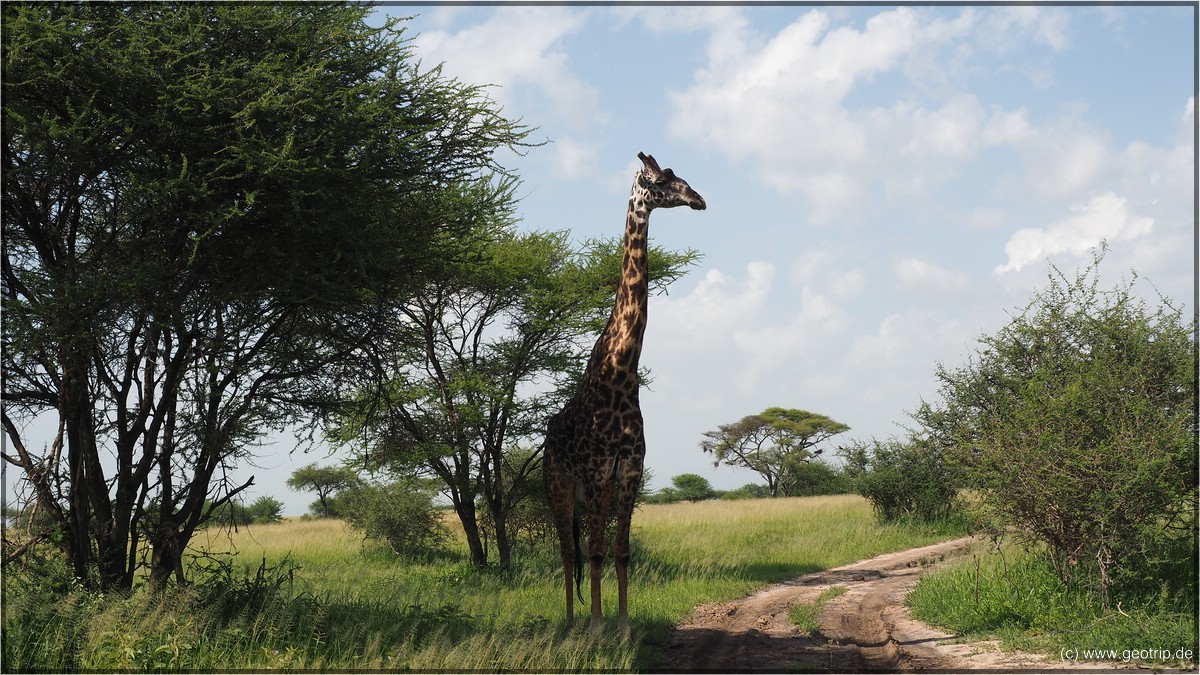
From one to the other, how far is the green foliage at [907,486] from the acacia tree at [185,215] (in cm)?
1877

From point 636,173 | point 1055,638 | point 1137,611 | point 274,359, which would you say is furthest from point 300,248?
point 1137,611

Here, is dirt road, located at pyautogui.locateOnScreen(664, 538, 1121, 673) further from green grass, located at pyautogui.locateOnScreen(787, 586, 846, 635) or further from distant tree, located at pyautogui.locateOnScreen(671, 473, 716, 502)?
distant tree, located at pyautogui.locateOnScreen(671, 473, 716, 502)

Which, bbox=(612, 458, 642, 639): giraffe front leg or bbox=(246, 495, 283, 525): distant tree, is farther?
bbox=(246, 495, 283, 525): distant tree

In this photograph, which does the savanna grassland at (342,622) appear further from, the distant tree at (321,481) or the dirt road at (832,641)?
the distant tree at (321,481)

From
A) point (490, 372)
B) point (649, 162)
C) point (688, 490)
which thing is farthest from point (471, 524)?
point (688, 490)

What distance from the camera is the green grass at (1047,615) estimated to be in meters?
9.22

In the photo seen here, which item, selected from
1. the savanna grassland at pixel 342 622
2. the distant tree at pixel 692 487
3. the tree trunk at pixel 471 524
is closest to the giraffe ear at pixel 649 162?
the savanna grassland at pixel 342 622

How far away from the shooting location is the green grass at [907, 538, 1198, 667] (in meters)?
9.22

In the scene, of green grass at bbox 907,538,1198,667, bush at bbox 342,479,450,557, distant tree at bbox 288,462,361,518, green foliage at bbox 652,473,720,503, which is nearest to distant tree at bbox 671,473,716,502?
green foliage at bbox 652,473,720,503

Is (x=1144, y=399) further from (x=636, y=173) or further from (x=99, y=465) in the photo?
→ (x=99, y=465)

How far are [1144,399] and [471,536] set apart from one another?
11980 millimetres

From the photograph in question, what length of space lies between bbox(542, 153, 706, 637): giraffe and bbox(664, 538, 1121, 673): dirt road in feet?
4.11

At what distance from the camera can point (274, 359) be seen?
1035 cm

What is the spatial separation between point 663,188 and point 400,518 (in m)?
14.4
